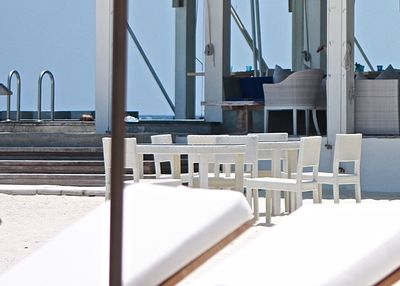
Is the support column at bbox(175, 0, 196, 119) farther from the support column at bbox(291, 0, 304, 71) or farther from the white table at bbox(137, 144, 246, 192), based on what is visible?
the white table at bbox(137, 144, 246, 192)

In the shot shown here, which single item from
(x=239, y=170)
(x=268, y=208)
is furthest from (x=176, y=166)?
(x=268, y=208)

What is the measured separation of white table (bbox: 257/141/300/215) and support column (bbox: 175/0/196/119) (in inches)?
233

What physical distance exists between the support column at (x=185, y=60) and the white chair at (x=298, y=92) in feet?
8.66

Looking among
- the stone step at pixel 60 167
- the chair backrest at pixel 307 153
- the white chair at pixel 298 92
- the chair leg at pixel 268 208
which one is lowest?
the chair leg at pixel 268 208

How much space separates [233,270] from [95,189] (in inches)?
250

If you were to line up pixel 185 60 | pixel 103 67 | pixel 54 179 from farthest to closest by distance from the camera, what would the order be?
pixel 185 60 < pixel 103 67 < pixel 54 179

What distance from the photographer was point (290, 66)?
53.3 ft

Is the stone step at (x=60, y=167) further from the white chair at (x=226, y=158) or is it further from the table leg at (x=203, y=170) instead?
the table leg at (x=203, y=170)

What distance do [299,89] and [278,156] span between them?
369 cm

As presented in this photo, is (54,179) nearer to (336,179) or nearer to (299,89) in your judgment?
(299,89)

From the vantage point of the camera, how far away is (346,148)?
7.66 meters

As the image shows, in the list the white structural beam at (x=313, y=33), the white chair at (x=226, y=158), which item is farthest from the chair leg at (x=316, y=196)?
the white structural beam at (x=313, y=33)

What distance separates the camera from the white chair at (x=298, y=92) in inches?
444

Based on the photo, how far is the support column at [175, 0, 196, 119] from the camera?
45.6 ft
